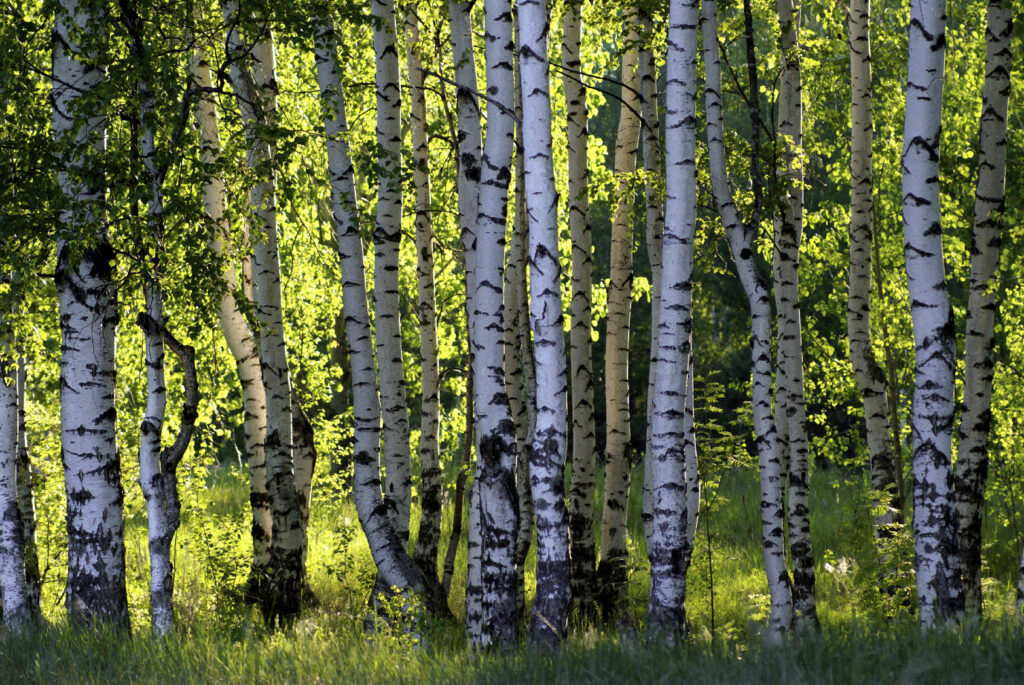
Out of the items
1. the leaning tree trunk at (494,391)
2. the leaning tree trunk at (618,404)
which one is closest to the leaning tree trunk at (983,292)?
the leaning tree trunk at (618,404)

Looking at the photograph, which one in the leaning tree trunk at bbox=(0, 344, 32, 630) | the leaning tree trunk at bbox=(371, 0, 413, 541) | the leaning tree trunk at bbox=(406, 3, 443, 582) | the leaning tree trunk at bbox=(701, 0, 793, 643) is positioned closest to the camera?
the leaning tree trunk at bbox=(701, 0, 793, 643)

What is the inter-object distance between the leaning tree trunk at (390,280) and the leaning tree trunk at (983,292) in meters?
4.98

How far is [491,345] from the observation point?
268 inches

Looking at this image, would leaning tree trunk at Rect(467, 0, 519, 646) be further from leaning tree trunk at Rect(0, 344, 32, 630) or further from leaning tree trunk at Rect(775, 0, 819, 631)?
leaning tree trunk at Rect(0, 344, 32, 630)

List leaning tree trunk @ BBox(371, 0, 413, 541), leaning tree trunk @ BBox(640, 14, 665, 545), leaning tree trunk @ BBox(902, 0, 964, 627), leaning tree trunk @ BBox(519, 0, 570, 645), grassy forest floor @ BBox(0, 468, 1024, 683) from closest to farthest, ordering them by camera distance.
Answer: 1. grassy forest floor @ BBox(0, 468, 1024, 683)
2. leaning tree trunk @ BBox(902, 0, 964, 627)
3. leaning tree trunk @ BBox(519, 0, 570, 645)
4. leaning tree trunk @ BBox(371, 0, 413, 541)
5. leaning tree trunk @ BBox(640, 14, 665, 545)

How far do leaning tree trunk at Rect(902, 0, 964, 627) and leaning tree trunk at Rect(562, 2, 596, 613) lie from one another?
4313 mm

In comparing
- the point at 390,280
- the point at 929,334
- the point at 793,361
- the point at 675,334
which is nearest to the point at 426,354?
the point at 390,280

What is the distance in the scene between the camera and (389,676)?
17.2ft

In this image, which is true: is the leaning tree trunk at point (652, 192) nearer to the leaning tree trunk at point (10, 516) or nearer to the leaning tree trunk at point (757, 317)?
the leaning tree trunk at point (757, 317)

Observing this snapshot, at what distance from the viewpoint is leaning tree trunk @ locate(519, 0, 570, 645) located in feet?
21.0

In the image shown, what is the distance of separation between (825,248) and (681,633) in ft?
35.7

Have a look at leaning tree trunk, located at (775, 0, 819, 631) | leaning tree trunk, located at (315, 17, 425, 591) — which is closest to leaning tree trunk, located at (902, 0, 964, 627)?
leaning tree trunk, located at (775, 0, 819, 631)

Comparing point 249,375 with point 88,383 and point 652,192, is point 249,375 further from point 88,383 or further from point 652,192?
point 652,192

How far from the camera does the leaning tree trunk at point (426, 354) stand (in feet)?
36.1
